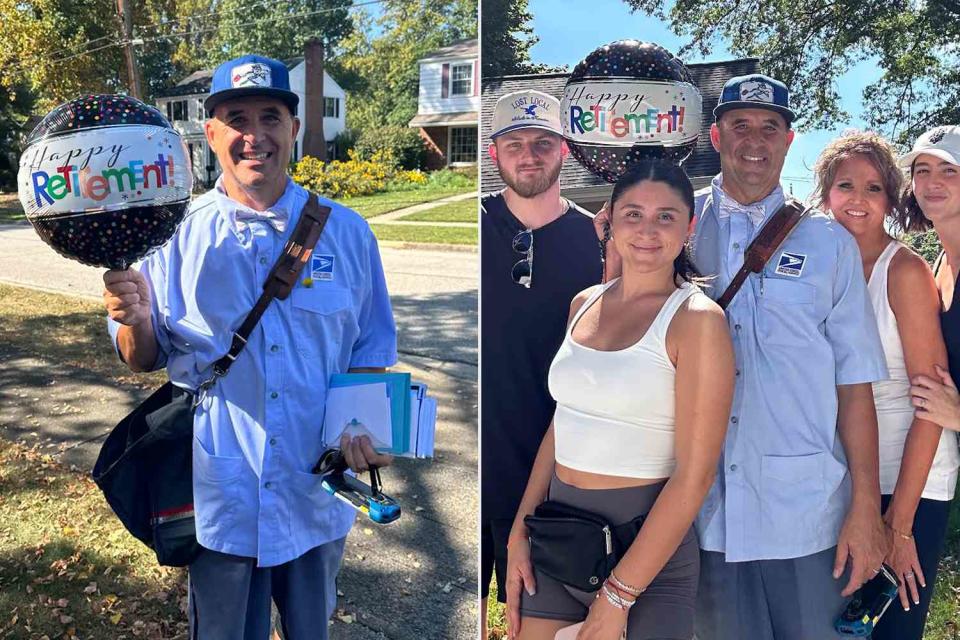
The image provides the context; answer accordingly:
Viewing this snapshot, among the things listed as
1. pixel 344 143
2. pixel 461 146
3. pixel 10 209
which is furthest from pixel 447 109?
pixel 10 209

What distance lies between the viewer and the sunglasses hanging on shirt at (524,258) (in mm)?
1870

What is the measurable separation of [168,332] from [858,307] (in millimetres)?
1483

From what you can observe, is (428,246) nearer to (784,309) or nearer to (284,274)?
(284,274)

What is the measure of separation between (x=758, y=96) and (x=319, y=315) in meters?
1.07

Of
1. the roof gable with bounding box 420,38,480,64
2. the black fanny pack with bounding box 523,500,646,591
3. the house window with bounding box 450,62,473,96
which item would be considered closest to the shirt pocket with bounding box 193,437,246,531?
the black fanny pack with bounding box 523,500,646,591

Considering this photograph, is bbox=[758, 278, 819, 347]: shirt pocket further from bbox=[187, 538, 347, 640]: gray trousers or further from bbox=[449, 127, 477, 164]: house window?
bbox=[449, 127, 477, 164]: house window

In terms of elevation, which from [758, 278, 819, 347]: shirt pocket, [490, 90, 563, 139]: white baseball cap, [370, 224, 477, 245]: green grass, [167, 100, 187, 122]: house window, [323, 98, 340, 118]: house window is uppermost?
[323, 98, 340, 118]: house window

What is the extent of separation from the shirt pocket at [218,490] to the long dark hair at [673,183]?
1.05 meters

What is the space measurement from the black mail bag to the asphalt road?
108 cm

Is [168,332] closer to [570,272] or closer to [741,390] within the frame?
[570,272]

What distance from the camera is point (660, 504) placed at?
1549 millimetres

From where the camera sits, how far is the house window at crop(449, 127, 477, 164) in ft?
56.7

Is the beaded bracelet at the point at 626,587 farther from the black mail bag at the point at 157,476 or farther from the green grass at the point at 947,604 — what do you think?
the black mail bag at the point at 157,476

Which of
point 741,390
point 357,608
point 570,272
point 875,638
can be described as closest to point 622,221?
point 570,272
